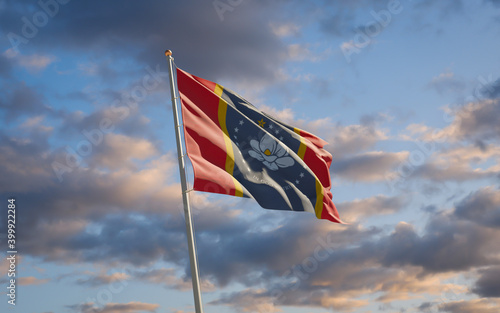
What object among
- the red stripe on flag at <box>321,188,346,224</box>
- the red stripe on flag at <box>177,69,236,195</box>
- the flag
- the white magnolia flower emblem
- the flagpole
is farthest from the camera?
the red stripe on flag at <box>321,188,346,224</box>

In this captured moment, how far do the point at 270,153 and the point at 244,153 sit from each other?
1280 millimetres

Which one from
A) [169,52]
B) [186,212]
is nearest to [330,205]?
[186,212]

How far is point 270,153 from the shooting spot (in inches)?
956

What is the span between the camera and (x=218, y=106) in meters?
24.0

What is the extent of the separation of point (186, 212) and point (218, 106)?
515 centimetres

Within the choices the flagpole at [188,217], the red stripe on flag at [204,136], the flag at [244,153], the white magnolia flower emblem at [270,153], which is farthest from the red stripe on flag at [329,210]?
the flagpole at [188,217]

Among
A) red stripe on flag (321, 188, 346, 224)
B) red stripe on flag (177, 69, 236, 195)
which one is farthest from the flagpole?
red stripe on flag (321, 188, 346, 224)

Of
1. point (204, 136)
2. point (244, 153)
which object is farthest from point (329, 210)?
point (204, 136)

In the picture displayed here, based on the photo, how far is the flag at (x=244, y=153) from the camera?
74.2 ft

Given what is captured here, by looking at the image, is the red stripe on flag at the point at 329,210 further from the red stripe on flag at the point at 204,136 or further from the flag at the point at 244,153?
the red stripe on flag at the point at 204,136

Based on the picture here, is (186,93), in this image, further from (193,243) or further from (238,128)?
(193,243)

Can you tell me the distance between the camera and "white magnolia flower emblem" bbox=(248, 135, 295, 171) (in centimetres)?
2405

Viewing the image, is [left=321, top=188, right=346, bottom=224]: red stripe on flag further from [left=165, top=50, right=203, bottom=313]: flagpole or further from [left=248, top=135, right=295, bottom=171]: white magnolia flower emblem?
[left=165, top=50, right=203, bottom=313]: flagpole

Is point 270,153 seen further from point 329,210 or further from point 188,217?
point 188,217
